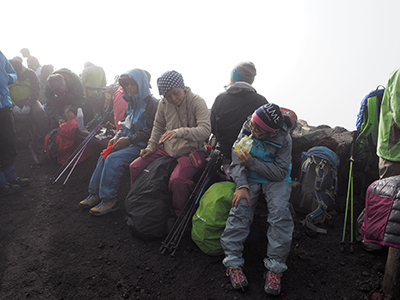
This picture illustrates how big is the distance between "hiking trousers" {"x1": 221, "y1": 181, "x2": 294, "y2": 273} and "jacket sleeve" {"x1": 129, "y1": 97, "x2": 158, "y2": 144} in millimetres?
2021

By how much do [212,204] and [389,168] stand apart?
1943 millimetres

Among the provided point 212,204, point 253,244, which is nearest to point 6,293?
point 212,204

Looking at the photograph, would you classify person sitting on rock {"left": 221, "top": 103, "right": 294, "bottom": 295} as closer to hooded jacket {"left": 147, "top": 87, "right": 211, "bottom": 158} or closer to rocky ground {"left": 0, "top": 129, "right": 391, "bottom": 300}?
rocky ground {"left": 0, "top": 129, "right": 391, "bottom": 300}

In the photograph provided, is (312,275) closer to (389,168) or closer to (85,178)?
(389,168)

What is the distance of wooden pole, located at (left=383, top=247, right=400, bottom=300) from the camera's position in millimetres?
2230

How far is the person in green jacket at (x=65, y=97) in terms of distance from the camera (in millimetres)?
5848

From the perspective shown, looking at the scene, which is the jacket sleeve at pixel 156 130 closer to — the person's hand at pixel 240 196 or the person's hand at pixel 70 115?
the person's hand at pixel 240 196

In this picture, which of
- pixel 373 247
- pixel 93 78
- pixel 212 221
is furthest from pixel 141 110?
pixel 93 78

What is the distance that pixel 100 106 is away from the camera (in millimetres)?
7121

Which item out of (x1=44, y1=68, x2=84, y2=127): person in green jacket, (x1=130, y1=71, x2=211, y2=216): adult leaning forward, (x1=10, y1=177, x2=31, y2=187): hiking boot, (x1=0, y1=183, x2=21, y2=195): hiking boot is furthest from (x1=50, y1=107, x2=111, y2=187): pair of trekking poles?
(x1=130, y1=71, x2=211, y2=216): adult leaning forward

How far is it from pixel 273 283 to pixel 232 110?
6.93 feet

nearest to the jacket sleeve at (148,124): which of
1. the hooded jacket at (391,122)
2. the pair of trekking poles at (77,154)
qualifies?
the pair of trekking poles at (77,154)

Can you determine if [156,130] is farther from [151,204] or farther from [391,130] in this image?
[391,130]

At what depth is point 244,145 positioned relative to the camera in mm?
2818
